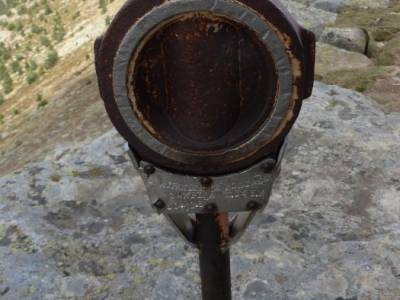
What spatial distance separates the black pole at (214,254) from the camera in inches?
75.0

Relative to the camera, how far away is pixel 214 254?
6.45ft

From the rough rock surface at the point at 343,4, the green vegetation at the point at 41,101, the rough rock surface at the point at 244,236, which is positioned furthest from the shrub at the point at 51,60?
the rough rock surface at the point at 244,236

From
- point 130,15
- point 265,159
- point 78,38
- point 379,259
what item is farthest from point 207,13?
point 78,38

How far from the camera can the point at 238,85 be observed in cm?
154

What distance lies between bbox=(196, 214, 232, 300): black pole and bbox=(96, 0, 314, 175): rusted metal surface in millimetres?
307

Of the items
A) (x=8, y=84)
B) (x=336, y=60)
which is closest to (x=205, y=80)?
(x=336, y=60)

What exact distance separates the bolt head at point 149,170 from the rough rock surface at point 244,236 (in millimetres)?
1470

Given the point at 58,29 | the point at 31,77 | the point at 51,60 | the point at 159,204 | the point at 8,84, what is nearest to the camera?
the point at 159,204

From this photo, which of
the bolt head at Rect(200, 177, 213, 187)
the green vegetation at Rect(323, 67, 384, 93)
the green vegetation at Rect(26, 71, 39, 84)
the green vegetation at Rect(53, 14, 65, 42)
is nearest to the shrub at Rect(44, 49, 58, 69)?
the green vegetation at Rect(26, 71, 39, 84)

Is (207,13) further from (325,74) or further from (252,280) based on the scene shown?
(325,74)

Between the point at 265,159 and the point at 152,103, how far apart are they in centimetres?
38

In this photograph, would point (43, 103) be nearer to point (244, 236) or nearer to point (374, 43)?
point (374, 43)

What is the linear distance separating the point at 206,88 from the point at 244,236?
1.97 meters

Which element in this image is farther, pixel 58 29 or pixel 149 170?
pixel 58 29
